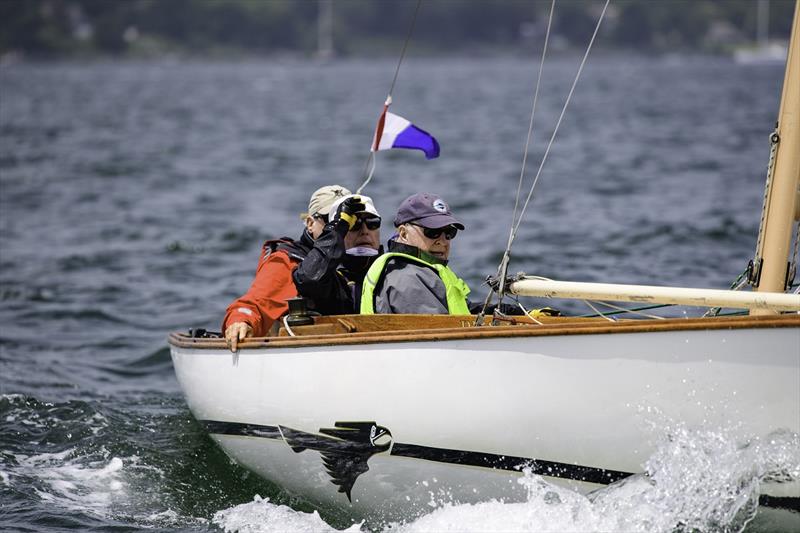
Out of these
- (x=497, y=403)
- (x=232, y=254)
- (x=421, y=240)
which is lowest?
(x=497, y=403)

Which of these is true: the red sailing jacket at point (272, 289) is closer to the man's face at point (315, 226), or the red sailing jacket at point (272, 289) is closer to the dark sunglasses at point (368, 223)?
the man's face at point (315, 226)

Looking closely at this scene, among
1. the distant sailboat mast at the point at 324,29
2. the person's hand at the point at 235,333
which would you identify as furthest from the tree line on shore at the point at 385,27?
the person's hand at the point at 235,333

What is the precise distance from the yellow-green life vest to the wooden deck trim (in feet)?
0.46

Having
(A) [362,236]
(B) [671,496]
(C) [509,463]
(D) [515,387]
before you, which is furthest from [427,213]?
(B) [671,496]

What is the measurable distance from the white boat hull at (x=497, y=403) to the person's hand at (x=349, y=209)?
76 cm

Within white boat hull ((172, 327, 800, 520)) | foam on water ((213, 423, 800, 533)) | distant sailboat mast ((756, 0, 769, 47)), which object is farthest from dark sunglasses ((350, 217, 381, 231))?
distant sailboat mast ((756, 0, 769, 47))

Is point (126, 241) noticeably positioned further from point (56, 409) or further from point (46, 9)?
point (46, 9)

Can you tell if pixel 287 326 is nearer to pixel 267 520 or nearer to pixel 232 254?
pixel 267 520

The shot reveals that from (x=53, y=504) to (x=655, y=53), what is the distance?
5421 inches

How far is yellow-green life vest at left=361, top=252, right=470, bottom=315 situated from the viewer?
576 centimetres

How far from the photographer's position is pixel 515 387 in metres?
5.09

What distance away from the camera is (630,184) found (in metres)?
20.4

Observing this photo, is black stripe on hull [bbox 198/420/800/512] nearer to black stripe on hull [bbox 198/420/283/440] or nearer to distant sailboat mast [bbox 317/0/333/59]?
black stripe on hull [bbox 198/420/283/440]

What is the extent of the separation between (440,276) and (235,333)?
1.09m
